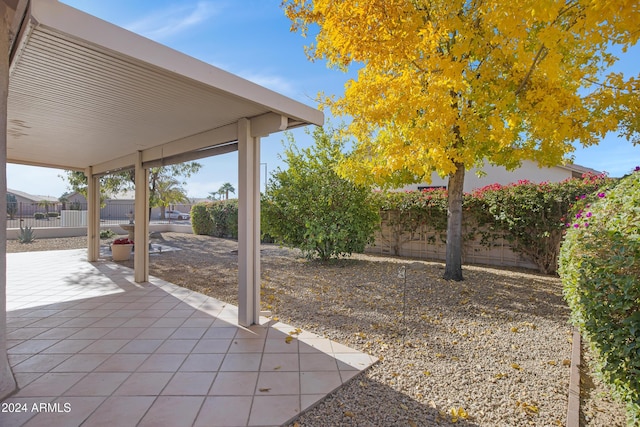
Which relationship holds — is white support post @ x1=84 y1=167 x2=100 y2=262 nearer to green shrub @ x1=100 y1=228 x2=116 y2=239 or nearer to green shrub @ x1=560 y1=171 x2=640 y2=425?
green shrub @ x1=100 y1=228 x2=116 y2=239

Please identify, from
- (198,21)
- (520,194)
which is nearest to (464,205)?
(520,194)

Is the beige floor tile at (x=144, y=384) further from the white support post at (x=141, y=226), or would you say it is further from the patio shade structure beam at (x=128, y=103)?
the white support post at (x=141, y=226)

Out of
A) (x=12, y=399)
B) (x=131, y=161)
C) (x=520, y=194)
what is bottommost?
(x=12, y=399)

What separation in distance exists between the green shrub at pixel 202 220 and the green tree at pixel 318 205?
922 centimetres

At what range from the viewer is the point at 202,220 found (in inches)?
657

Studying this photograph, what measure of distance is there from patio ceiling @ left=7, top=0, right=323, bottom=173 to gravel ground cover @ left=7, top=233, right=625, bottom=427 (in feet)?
8.54

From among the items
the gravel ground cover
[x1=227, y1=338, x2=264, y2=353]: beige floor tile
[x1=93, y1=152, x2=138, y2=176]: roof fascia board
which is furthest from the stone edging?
[x1=93, y1=152, x2=138, y2=176]: roof fascia board

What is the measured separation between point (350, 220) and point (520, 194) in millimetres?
3987

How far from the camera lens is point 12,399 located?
2.49 metres

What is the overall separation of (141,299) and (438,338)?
15.2 feet

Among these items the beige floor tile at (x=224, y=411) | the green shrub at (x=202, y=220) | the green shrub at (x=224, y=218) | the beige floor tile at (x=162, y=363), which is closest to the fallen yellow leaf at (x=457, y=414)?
the beige floor tile at (x=224, y=411)

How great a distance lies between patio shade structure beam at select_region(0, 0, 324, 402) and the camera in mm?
2162

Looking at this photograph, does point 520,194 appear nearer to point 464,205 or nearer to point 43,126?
point 464,205

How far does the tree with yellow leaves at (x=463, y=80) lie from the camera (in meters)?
4.18
